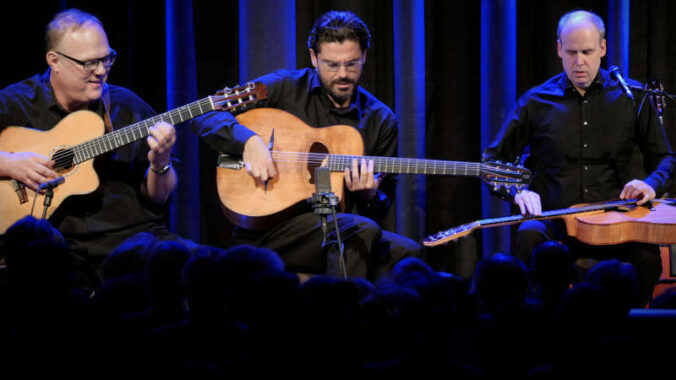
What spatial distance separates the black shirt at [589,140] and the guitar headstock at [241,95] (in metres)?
1.24

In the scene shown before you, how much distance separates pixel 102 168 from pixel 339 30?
1310 millimetres

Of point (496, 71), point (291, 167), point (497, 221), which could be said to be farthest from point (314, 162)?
point (496, 71)

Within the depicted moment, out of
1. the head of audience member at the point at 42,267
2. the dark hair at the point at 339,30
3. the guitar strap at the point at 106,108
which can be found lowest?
the head of audience member at the point at 42,267

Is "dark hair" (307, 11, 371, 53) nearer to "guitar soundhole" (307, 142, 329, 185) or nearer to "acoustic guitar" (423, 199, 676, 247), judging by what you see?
"guitar soundhole" (307, 142, 329, 185)

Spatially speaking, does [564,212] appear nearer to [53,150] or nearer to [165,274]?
[165,274]

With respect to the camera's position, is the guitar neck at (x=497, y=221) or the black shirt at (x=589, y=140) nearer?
the guitar neck at (x=497, y=221)

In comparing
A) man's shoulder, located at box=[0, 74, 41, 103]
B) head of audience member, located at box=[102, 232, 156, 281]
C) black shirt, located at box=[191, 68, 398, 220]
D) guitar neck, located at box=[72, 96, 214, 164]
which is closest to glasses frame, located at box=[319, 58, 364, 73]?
black shirt, located at box=[191, 68, 398, 220]

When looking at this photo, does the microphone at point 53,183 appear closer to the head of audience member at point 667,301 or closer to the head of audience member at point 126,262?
the head of audience member at point 126,262

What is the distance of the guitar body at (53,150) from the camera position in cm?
281

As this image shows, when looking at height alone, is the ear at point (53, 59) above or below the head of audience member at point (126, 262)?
above

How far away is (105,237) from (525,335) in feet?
7.11

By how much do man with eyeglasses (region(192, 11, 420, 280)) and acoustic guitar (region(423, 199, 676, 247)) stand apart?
305mm

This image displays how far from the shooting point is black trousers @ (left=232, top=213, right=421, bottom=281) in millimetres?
2838

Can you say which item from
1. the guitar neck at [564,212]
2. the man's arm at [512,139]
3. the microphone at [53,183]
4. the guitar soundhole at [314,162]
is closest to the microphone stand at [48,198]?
the microphone at [53,183]
